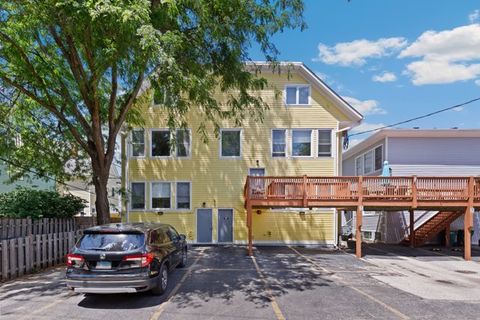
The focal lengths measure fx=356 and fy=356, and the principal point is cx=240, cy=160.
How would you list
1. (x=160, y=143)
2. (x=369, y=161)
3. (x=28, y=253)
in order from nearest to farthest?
(x=28, y=253) < (x=160, y=143) < (x=369, y=161)

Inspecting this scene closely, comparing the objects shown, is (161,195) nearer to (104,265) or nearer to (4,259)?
(4,259)

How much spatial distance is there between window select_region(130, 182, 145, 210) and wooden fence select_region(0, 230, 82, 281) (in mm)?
6472

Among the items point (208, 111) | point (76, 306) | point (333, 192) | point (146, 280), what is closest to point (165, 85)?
point (208, 111)

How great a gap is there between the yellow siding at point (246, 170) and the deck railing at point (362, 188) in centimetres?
379

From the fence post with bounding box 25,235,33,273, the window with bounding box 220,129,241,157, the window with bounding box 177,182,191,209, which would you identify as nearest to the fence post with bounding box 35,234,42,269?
the fence post with bounding box 25,235,33,273

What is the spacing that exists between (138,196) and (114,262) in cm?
1283

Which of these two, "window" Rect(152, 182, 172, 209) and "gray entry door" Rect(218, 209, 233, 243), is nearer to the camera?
"gray entry door" Rect(218, 209, 233, 243)

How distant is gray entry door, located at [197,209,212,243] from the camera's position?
63.4 feet

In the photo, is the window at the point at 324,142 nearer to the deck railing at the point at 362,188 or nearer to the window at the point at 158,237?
the deck railing at the point at 362,188

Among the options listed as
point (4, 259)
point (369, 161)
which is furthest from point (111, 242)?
point (369, 161)

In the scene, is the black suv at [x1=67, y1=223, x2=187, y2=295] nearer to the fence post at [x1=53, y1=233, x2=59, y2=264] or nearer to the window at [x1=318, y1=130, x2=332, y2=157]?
the fence post at [x1=53, y1=233, x2=59, y2=264]

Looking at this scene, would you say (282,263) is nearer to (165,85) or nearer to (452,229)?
(165,85)

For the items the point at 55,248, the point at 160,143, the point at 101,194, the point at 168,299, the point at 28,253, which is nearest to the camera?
the point at 168,299

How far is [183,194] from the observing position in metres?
19.6
